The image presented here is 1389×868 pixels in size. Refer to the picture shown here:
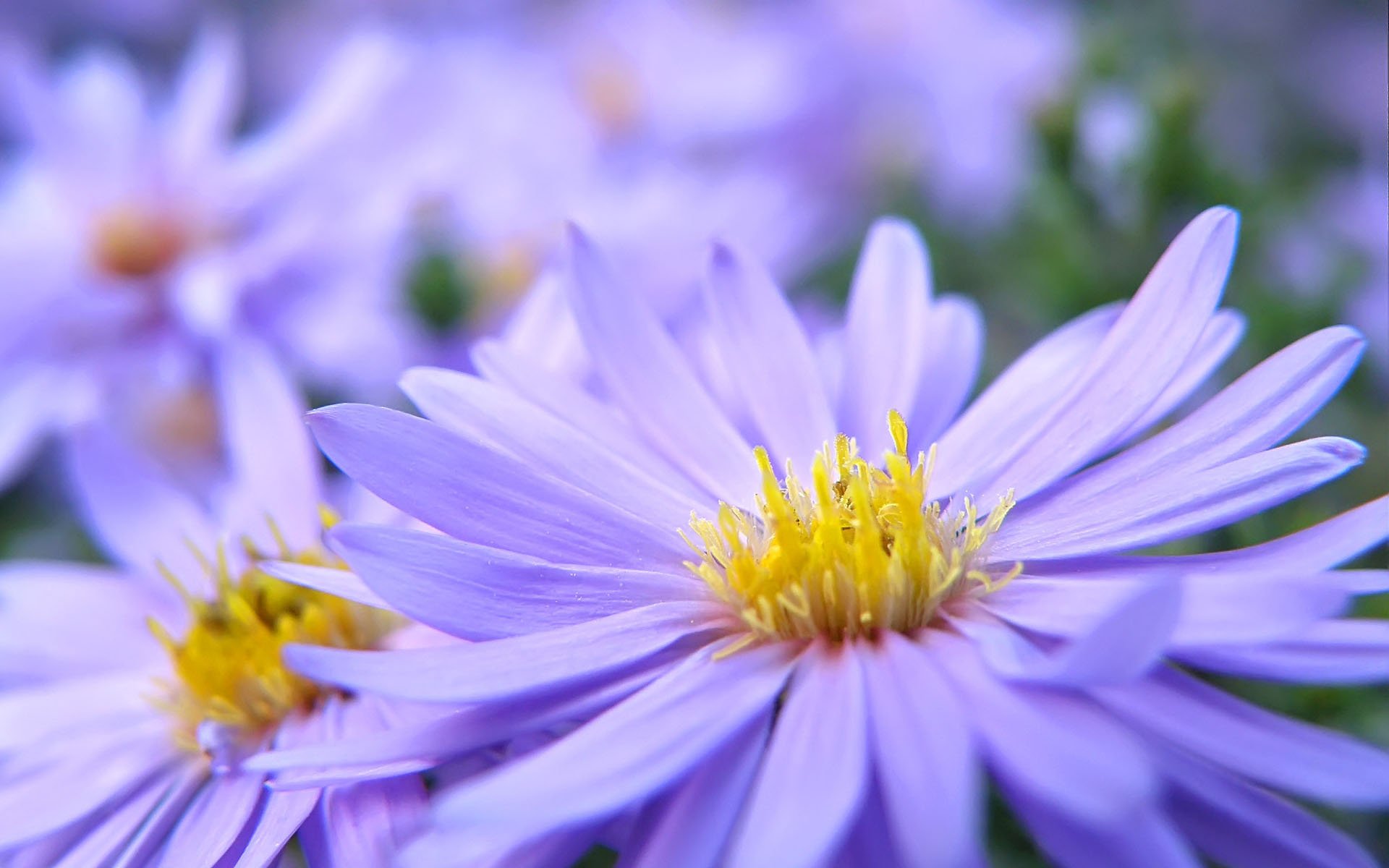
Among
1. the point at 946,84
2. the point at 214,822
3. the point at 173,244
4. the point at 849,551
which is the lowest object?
the point at 214,822

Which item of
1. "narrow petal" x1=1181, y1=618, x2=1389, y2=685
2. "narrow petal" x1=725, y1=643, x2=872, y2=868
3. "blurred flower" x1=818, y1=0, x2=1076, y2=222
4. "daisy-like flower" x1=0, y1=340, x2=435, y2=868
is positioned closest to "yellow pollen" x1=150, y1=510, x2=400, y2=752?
"daisy-like flower" x1=0, y1=340, x2=435, y2=868

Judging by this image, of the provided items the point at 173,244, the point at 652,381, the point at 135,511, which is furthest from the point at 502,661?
the point at 173,244

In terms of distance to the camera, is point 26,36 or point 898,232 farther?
point 26,36

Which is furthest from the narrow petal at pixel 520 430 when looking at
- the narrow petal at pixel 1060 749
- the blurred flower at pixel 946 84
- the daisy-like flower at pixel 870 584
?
the blurred flower at pixel 946 84

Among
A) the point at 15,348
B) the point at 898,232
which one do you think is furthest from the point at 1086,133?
the point at 15,348

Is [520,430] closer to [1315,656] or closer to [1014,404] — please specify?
[1014,404]

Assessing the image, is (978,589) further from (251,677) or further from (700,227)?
(700,227)
